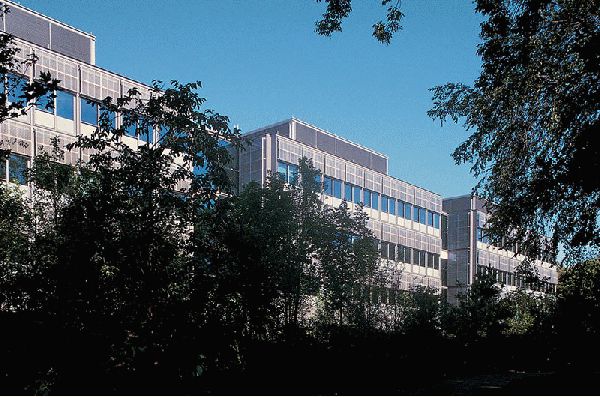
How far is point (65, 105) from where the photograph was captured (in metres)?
36.6

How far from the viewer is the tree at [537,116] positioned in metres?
17.2

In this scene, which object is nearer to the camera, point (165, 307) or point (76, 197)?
point (165, 307)

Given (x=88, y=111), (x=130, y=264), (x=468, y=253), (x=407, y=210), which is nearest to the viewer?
(x=130, y=264)

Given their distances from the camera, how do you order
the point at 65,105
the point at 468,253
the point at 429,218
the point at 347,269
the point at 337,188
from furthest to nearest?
1. the point at 468,253
2. the point at 429,218
3. the point at 337,188
4. the point at 65,105
5. the point at 347,269

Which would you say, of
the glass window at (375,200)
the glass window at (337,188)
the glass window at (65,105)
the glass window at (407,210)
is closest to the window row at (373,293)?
the glass window at (65,105)

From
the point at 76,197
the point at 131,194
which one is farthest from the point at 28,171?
the point at 131,194

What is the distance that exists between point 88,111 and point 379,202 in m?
28.8

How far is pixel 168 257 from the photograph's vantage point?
1733 cm

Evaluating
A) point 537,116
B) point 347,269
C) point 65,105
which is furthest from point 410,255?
point 537,116

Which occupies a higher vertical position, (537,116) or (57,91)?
(57,91)

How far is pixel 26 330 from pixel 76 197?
4018 millimetres

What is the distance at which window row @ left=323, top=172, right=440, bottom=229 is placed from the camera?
54031 mm

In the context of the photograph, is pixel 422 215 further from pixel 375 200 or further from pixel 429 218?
pixel 375 200

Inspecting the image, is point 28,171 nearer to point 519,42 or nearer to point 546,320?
point 519,42
